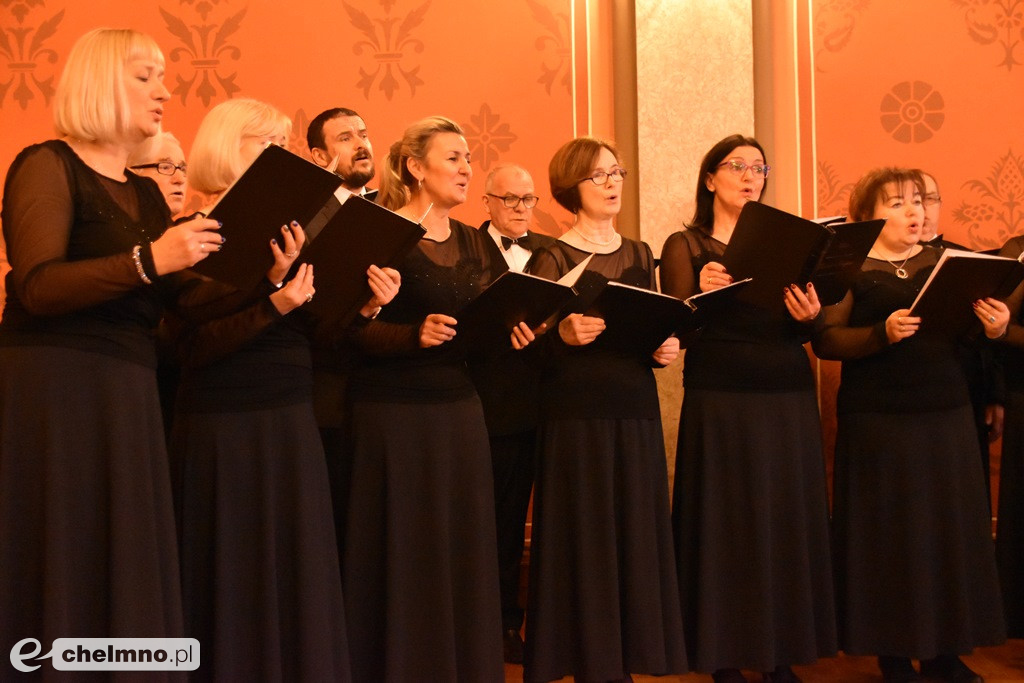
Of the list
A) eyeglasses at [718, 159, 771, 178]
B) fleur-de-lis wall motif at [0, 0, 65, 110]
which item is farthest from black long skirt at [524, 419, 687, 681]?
fleur-de-lis wall motif at [0, 0, 65, 110]

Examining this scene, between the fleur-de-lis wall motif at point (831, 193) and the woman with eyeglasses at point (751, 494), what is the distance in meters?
1.21

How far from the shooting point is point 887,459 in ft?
10.9

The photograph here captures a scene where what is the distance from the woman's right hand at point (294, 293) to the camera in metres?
2.46

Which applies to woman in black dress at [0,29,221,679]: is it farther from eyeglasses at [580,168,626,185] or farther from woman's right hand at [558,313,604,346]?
eyeglasses at [580,168,626,185]

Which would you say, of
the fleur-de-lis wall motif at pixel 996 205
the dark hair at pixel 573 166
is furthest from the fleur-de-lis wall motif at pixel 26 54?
the fleur-de-lis wall motif at pixel 996 205

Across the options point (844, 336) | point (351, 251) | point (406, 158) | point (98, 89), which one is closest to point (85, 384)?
point (98, 89)

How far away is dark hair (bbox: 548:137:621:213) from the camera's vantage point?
10.8 feet

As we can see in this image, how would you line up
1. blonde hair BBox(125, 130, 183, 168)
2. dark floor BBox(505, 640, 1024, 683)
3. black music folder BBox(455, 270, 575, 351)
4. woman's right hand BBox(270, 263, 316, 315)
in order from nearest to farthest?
1. blonde hair BBox(125, 130, 183, 168)
2. woman's right hand BBox(270, 263, 316, 315)
3. black music folder BBox(455, 270, 575, 351)
4. dark floor BBox(505, 640, 1024, 683)

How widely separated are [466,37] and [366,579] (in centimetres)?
250

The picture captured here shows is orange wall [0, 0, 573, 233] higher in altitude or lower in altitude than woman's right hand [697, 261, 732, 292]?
higher

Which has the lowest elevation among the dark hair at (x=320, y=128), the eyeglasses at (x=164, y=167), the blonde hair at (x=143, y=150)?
the blonde hair at (x=143, y=150)

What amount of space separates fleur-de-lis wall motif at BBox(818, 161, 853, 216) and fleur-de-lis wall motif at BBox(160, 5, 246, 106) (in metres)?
2.46

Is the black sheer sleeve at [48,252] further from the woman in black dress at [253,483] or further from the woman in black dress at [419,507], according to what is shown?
the woman in black dress at [419,507]

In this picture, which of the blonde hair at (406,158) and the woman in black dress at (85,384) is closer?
the woman in black dress at (85,384)
